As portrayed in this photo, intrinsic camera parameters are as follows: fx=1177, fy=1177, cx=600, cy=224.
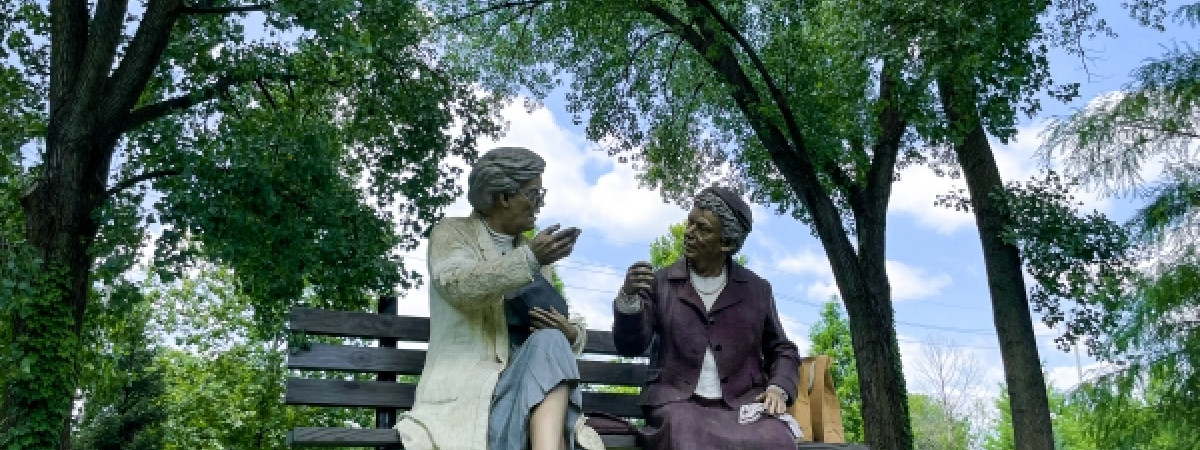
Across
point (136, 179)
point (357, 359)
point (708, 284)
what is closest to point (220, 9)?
point (136, 179)

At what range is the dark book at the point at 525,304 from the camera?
446 centimetres

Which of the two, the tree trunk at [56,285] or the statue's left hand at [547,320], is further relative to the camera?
the tree trunk at [56,285]

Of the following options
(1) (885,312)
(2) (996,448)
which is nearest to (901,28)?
(1) (885,312)

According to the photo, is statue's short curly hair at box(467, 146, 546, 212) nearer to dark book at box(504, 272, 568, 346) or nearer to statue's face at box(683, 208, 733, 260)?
dark book at box(504, 272, 568, 346)

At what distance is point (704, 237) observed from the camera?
4938mm

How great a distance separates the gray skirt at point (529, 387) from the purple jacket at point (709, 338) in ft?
2.03

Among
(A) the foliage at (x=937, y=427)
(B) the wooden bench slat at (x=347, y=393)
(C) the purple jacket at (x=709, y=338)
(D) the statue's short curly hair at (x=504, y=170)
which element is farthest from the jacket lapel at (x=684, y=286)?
(A) the foliage at (x=937, y=427)

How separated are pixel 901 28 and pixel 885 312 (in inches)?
114

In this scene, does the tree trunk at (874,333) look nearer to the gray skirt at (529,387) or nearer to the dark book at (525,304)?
the dark book at (525,304)

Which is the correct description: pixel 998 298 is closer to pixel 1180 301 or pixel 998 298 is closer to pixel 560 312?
pixel 1180 301

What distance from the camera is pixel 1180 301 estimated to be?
10.8 meters

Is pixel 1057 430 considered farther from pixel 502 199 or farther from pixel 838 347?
pixel 502 199

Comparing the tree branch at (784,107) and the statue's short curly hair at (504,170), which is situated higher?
the tree branch at (784,107)

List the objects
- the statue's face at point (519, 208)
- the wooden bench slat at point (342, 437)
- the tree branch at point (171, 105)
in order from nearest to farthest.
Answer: the wooden bench slat at point (342, 437) < the statue's face at point (519, 208) < the tree branch at point (171, 105)
